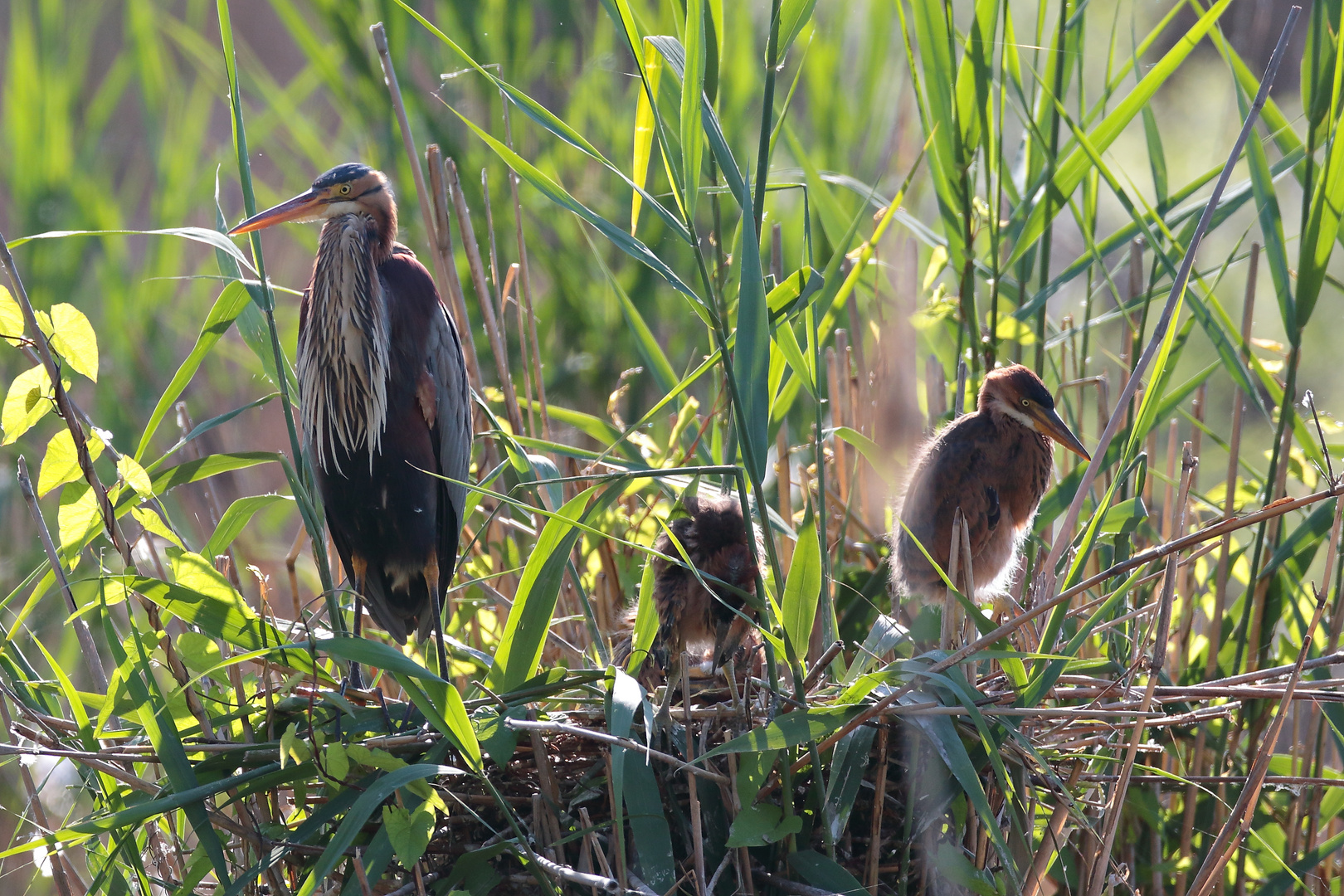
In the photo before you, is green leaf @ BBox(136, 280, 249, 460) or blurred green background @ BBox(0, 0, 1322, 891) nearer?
green leaf @ BBox(136, 280, 249, 460)

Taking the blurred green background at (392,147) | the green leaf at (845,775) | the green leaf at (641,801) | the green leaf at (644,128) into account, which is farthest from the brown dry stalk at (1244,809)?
the blurred green background at (392,147)

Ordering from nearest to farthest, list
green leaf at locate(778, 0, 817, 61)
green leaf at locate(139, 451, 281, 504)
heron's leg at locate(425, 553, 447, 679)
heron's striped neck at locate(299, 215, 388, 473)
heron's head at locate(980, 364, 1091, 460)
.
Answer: green leaf at locate(778, 0, 817, 61) → green leaf at locate(139, 451, 281, 504) → heron's leg at locate(425, 553, 447, 679) → heron's striped neck at locate(299, 215, 388, 473) → heron's head at locate(980, 364, 1091, 460)

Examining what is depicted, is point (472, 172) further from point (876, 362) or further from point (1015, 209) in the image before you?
point (1015, 209)

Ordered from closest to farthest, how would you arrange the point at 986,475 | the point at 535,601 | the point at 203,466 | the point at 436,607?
the point at 535,601, the point at 203,466, the point at 436,607, the point at 986,475

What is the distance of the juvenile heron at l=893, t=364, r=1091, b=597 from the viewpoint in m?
1.82

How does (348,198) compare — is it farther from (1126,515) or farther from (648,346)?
(1126,515)

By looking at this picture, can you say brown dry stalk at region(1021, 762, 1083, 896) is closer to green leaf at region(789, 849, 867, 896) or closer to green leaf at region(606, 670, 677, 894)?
green leaf at region(789, 849, 867, 896)

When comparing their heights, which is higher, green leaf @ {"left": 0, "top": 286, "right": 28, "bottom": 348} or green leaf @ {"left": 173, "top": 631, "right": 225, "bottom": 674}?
green leaf @ {"left": 0, "top": 286, "right": 28, "bottom": 348}

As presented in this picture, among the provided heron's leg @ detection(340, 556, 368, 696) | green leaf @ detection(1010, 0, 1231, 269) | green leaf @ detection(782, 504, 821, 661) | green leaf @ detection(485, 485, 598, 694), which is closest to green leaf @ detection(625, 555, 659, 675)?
green leaf @ detection(485, 485, 598, 694)

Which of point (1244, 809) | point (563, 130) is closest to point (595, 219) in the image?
point (563, 130)

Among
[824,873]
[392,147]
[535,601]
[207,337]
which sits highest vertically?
[392,147]

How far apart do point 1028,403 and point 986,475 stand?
0.15 meters

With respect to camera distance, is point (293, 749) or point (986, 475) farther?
point (986, 475)

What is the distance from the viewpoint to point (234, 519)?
1.46 meters
